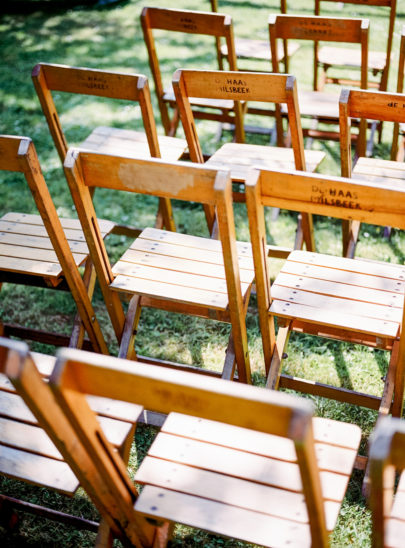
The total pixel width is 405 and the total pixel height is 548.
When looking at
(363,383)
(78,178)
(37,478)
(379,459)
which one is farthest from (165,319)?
(379,459)

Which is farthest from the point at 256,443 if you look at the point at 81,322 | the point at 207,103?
the point at 207,103

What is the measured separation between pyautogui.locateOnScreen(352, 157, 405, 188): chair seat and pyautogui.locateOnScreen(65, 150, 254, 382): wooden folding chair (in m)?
0.87

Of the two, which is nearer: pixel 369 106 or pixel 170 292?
pixel 170 292

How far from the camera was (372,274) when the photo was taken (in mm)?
2498

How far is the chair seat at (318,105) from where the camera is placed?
13.1ft

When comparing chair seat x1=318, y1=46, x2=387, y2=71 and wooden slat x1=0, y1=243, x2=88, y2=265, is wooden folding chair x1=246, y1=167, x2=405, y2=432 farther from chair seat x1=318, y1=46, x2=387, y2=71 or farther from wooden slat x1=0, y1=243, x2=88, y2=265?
chair seat x1=318, y1=46, x2=387, y2=71

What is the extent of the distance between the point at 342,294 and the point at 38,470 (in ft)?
4.35

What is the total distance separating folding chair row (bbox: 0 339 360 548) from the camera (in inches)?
50.5

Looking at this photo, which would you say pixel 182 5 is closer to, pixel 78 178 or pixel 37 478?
pixel 78 178

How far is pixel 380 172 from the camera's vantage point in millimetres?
3201

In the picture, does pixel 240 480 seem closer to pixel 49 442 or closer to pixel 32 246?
pixel 49 442

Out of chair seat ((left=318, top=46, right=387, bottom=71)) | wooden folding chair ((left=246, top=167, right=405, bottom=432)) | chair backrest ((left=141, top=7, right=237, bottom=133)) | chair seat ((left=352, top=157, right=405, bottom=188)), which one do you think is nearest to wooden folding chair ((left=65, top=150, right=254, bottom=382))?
wooden folding chair ((left=246, top=167, right=405, bottom=432))

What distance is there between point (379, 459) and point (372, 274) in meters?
1.42

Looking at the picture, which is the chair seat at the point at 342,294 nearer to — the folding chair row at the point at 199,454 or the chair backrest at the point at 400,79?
the folding chair row at the point at 199,454
